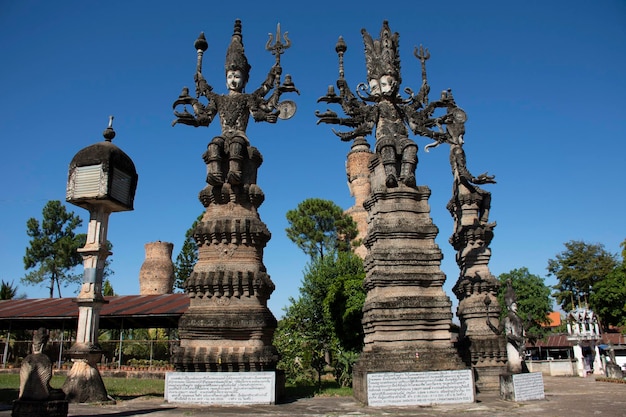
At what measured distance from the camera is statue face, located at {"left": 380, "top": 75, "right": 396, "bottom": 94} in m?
15.9

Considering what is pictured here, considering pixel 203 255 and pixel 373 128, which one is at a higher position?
pixel 373 128

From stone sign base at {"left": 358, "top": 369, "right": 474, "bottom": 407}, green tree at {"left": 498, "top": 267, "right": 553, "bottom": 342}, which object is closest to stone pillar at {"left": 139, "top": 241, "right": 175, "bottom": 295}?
green tree at {"left": 498, "top": 267, "right": 553, "bottom": 342}

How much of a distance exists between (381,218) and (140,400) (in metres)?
8.56

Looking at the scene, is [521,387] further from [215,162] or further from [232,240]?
[215,162]

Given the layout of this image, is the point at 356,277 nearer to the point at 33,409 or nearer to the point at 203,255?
the point at 203,255

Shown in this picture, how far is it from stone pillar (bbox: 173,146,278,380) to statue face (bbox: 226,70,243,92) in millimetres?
2457

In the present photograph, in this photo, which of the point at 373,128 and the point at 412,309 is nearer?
the point at 412,309

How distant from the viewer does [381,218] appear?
14359 mm

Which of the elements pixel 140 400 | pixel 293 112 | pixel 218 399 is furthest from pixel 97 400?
pixel 293 112

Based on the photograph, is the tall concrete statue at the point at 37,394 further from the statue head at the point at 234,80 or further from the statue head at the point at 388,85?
the statue head at the point at 388,85

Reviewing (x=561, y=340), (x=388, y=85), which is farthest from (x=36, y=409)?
(x=561, y=340)

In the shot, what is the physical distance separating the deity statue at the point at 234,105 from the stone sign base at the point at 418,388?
7206mm

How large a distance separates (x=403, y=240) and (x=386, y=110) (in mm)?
4528

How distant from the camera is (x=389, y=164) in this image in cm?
1454
